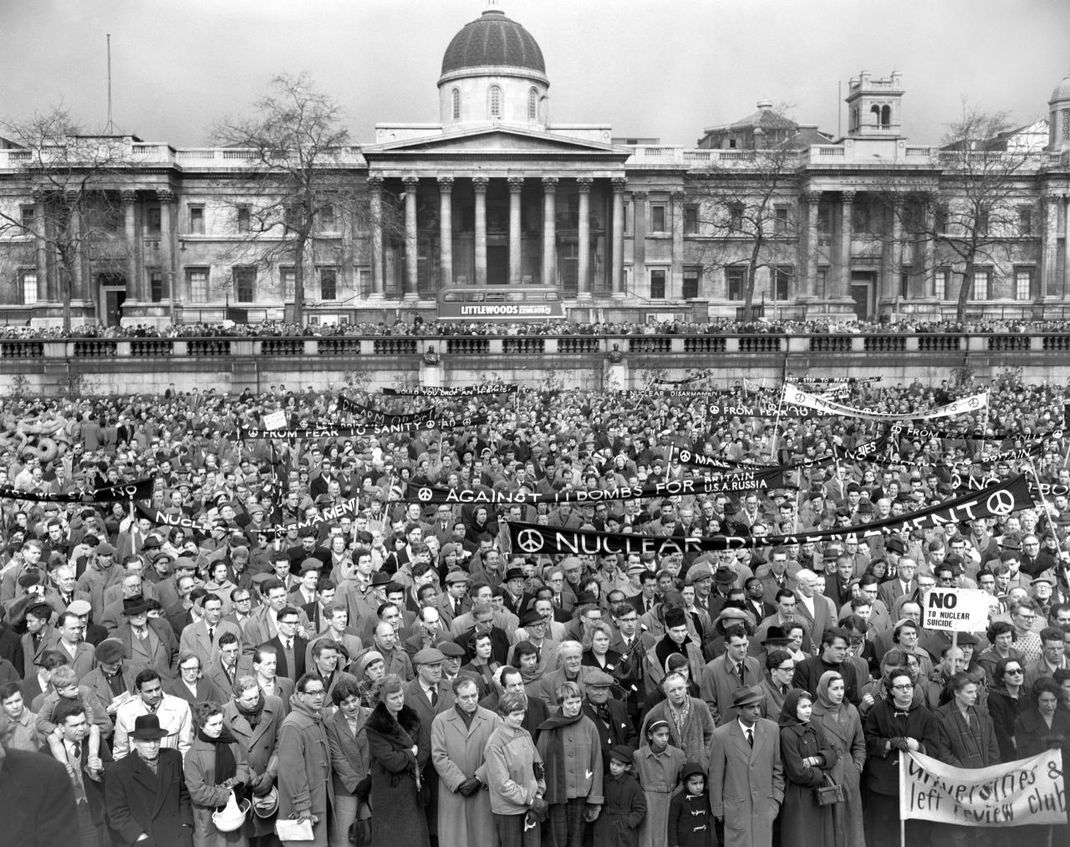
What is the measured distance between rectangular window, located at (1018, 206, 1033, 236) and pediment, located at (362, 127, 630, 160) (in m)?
27.4

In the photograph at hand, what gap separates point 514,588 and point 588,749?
4.21m

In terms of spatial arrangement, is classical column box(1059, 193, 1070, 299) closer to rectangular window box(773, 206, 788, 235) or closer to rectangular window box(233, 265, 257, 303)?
rectangular window box(773, 206, 788, 235)

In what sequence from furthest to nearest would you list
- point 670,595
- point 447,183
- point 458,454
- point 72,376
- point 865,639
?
point 447,183
point 72,376
point 458,454
point 670,595
point 865,639

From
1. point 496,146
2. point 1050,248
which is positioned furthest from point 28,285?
point 1050,248

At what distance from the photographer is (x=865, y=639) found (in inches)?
410

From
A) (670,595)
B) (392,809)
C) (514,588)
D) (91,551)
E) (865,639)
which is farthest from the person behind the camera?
(91,551)

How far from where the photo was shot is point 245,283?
249 ft

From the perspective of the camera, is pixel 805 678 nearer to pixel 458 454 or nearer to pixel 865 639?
pixel 865 639

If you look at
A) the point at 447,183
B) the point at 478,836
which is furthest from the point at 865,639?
the point at 447,183

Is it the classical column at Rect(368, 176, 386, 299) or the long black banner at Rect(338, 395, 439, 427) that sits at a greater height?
the classical column at Rect(368, 176, 386, 299)

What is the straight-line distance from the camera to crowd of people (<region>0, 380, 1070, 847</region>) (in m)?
8.07

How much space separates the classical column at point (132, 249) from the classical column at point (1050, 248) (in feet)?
191

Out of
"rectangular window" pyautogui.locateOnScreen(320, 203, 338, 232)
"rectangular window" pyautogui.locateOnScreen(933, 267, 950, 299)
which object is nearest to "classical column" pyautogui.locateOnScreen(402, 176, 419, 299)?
"rectangular window" pyautogui.locateOnScreen(320, 203, 338, 232)

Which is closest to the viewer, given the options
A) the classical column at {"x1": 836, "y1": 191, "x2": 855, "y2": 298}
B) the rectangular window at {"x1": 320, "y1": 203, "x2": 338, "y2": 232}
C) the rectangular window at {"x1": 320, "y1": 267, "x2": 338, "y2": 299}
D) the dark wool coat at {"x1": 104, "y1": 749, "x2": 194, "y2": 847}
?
the dark wool coat at {"x1": 104, "y1": 749, "x2": 194, "y2": 847}
